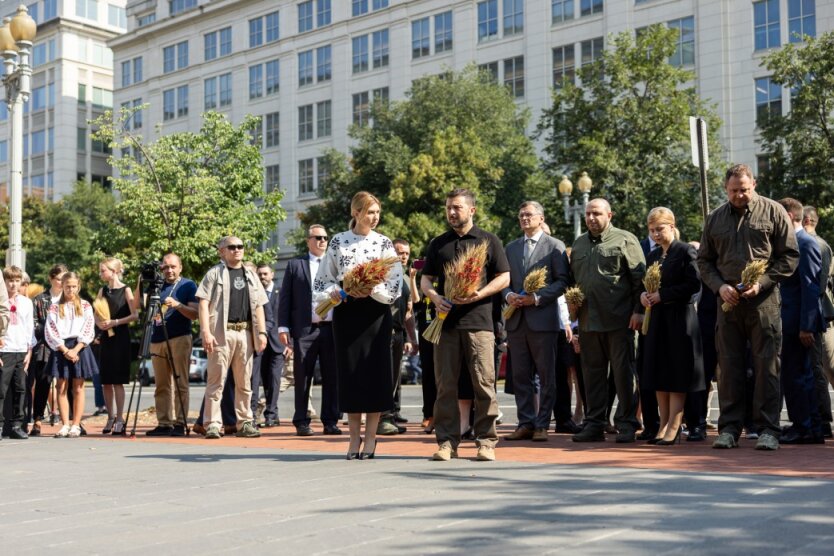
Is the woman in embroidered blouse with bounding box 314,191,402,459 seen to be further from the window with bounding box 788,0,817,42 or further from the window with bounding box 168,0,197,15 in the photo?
the window with bounding box 168,0,197,15

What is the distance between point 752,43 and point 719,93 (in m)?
2.49

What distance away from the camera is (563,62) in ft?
170

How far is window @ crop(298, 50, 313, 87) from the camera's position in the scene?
208 feet

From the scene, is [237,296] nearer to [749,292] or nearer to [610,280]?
[610,280]

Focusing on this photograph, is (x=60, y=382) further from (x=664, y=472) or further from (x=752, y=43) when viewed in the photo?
(x=752, y=43)

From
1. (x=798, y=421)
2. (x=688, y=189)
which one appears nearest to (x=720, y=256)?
(x=798, y=421)

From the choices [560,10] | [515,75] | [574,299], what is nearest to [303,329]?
[574,299]

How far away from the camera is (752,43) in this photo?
4572 centimetres

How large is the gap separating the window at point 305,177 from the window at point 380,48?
24.0 ft

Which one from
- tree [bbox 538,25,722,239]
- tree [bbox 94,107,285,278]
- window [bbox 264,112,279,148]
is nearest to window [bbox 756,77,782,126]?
tree [bbox 538,25,722,239]

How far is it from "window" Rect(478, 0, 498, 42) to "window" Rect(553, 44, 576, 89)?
13.2 feet

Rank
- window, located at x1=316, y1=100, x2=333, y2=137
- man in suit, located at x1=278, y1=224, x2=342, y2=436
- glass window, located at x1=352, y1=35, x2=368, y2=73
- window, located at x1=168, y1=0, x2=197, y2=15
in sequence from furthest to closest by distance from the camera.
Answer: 1. window, located at x1=168, y1=0, x2=197, y2=15
2. window, located at x1=316, y1=100, x2=333, y2=137
3. glass window, located at x1=352, y1=35, x2=368, y2=73
4. man in suit, located at x1=278, y1=224, x2=342, y2=436

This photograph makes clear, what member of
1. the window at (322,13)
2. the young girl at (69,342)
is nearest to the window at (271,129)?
the window at (322,13)

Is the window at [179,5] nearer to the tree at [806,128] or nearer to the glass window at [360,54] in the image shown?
the glass window at [360,54]
